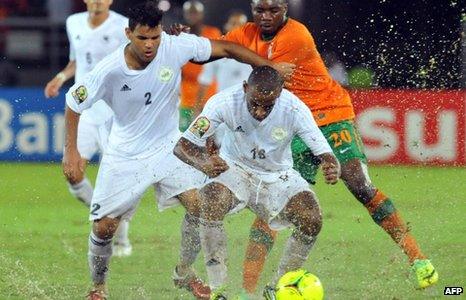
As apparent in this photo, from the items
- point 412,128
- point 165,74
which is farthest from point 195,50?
point 412,128

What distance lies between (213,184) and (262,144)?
0.40 meters

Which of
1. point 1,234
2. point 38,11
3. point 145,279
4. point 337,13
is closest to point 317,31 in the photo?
point 337,13

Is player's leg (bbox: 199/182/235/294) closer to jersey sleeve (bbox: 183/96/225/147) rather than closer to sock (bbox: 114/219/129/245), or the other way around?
jersey sleeve (bbox: 183/96/225/147)

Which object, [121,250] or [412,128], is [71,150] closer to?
[121,250]

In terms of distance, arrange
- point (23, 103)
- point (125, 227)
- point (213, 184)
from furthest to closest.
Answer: point (23, 103) → point (125, 227) → point (213, 184)

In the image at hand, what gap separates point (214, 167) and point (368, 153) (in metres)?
9.44

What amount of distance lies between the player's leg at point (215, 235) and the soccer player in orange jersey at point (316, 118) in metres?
0.65

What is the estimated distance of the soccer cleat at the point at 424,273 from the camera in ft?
31.9

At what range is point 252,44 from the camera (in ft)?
32.6

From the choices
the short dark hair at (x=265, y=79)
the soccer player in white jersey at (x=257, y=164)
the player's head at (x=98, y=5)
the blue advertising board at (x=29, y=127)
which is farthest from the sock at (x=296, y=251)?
the blue advertising board at (x=29, y=127)

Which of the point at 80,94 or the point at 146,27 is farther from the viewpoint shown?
the point at 80,94

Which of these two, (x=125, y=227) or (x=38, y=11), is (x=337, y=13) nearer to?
(x=38, y=11)

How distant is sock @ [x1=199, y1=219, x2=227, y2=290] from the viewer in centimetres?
894

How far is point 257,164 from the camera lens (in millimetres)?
9227
